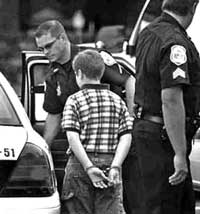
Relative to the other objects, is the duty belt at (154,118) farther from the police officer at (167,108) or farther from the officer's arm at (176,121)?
the officer's arm at (176,121)

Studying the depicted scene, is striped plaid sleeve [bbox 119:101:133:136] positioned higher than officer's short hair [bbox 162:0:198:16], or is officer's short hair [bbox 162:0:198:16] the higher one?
officer's short hair [bbox 162:0:198:16]

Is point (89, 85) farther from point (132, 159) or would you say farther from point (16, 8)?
point (16, 8)

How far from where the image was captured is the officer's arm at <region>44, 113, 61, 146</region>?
604 centimetres

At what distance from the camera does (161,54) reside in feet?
16.3

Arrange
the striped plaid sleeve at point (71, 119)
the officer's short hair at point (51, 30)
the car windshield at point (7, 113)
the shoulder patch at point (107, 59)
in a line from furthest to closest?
the shoulder patch at point (107, 59)
the officer's short hair at point (51, 30)
the striped plaid sleeve at point (71, 119)
the car windshield at point (7, 113)

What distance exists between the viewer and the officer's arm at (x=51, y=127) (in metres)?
6.04

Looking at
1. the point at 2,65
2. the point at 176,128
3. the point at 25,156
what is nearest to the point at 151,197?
the point at 176,128

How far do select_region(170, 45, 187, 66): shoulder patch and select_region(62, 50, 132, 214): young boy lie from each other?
0.58 m

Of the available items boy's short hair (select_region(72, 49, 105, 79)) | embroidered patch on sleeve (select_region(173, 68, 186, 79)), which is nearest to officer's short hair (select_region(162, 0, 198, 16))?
embroidered patch on sleeve (select_region(173, 68, 186, 79))

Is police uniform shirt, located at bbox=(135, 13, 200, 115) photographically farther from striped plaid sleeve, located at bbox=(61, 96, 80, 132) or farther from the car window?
the car window

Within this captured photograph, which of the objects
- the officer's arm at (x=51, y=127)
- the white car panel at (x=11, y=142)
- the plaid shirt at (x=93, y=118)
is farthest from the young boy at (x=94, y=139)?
the officer's arm at (x=51, y=127)

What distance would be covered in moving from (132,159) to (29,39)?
9.46 metres

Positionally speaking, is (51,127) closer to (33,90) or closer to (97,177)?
(33,90)

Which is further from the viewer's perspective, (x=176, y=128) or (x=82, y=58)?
(x=82, y=58)
